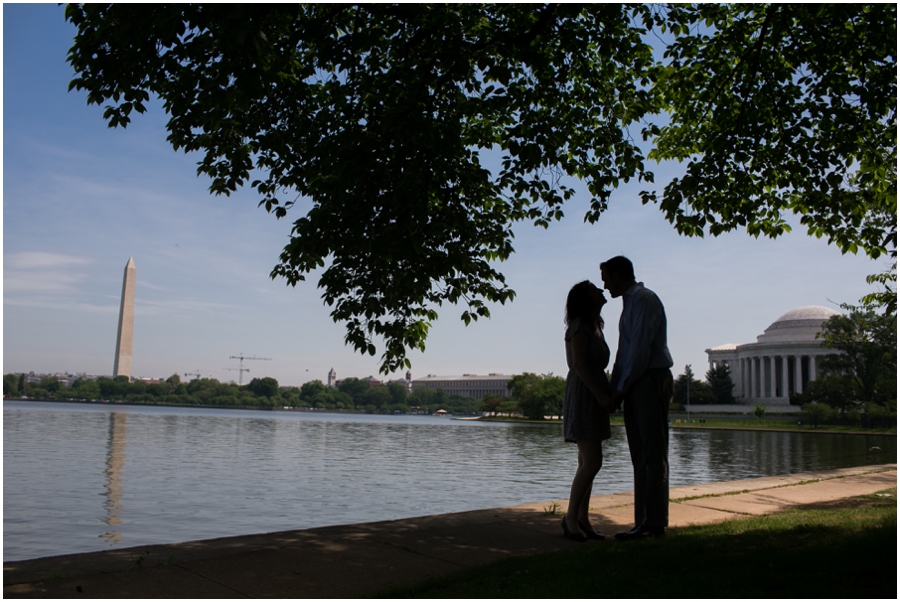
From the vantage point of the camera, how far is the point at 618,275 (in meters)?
6.09

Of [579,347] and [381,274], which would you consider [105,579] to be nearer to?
[579,347]

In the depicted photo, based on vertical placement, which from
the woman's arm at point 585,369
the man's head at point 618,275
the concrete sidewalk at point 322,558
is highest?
the man's head at point 618,275

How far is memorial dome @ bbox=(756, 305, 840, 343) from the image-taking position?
113 metres

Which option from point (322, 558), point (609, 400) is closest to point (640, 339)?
point (609, 400)

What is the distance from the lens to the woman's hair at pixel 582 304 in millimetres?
5992

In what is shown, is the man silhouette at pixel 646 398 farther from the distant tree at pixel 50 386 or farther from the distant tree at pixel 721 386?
the distant tree at pixel 50 386

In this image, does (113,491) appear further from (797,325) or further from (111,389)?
(111,389)

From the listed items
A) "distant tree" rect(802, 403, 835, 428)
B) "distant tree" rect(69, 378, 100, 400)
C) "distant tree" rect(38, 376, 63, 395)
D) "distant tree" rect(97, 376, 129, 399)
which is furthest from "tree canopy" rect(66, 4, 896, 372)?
"distant tree" rect(38, 376, 63, 395)

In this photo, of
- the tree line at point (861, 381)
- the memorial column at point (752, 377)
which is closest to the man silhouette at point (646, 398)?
the tree line at point (861, 381)

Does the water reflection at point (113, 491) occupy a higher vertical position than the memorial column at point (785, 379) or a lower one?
lower

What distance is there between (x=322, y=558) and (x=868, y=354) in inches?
3023

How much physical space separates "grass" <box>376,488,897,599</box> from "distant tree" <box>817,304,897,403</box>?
59673 millimetres

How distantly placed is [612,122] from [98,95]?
6.62m

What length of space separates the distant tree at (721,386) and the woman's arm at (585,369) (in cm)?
10964
